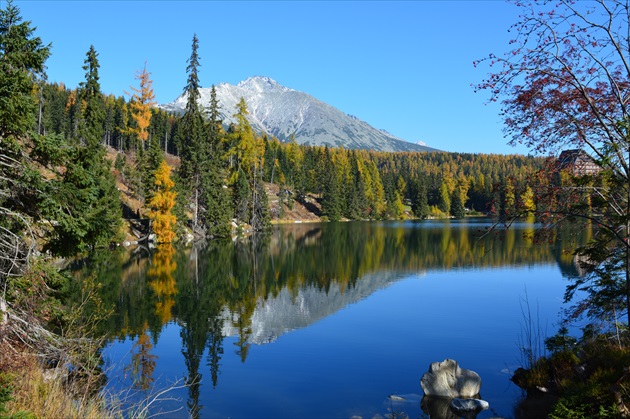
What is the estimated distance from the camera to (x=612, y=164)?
9125 millimetres

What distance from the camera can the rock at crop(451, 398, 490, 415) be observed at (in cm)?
1245

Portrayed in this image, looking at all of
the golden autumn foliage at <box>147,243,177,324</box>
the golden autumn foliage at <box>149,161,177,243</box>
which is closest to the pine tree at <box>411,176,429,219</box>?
the golden autumn foliage at <box>149,161,177,243</box>

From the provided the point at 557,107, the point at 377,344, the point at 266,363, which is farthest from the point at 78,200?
the point at 377,344

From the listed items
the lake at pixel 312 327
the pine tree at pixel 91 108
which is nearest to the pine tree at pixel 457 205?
the lake at pixel 312 327

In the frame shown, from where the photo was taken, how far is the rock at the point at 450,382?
13.4 metres

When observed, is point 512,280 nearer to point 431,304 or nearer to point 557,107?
point 431,304

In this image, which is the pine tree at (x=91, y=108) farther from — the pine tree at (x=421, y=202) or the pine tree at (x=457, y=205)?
the pine tree at (x=457, y=205)

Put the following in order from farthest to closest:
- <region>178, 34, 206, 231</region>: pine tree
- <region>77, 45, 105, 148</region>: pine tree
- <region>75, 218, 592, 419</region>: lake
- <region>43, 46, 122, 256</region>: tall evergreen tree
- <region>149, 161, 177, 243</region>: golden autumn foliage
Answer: <region>178, 34, 206, 231</region>: pine tree, <region>149, 161, 177, 243</region>: golden autumn foliage, <region>77, 45, 105, 148</region>: pine tree, <region>75, 218, 592, 419</region>: lake, <region>43, 46, 122, 256</region>: tall evergreen tree

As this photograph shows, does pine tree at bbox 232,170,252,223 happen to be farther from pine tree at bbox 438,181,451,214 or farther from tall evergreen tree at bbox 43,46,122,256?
pine tree at bbox 438,181,451,214

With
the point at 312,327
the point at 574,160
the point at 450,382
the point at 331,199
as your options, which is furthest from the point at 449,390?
the point at 331,199

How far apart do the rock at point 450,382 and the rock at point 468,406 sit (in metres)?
0.67

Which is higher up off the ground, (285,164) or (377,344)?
(285,164)

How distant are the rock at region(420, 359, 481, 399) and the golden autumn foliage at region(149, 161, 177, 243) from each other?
4295cm

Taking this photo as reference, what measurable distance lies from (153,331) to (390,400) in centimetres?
1156
